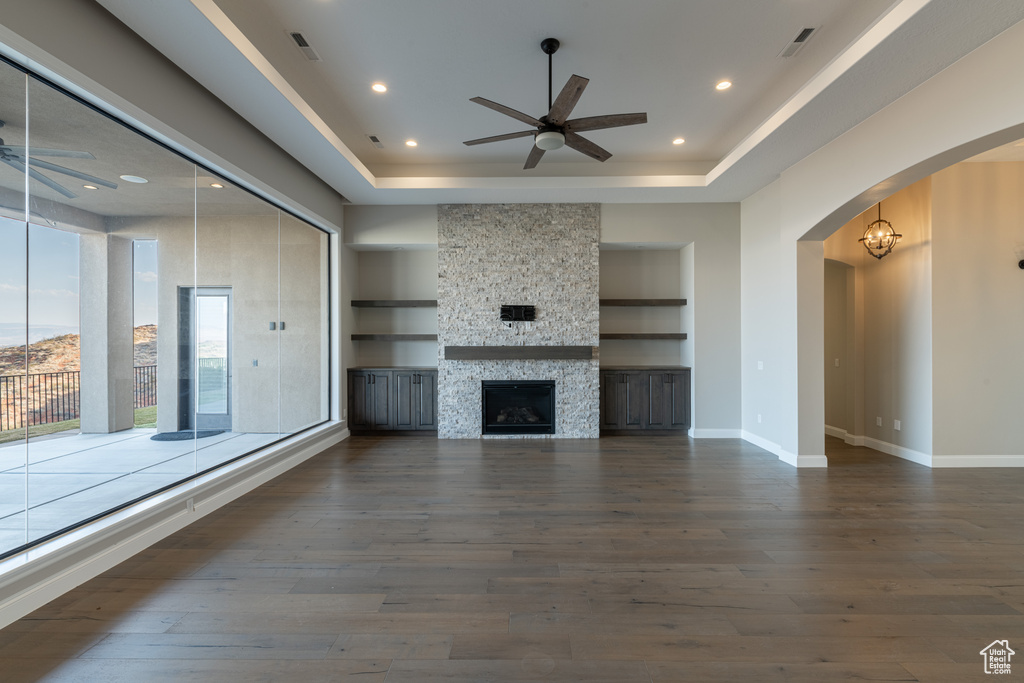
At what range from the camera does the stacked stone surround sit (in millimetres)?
6426

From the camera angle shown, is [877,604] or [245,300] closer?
[877,604]

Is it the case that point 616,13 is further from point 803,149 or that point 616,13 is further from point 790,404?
point 790,404

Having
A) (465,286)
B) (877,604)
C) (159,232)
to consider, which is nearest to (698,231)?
(465,286)

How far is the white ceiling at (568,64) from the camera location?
2.94 meters

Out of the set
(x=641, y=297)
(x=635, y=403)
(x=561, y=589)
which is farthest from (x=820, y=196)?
(x=561, y=589)

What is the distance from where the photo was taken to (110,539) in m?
2.76

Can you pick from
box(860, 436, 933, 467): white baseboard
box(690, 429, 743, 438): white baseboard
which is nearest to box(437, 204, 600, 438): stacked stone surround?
box(690, 429, 743, 438): white baseboard

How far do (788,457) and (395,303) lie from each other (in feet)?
17.8

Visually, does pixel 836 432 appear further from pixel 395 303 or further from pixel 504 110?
pixel 395 303

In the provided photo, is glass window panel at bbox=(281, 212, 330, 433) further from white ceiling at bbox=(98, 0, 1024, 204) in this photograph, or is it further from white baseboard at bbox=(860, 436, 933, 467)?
white baseboard at bbox=(860, 436, 933, 467)

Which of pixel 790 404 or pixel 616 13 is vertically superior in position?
pixel 616 13

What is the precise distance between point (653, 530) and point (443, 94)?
13.5 ft

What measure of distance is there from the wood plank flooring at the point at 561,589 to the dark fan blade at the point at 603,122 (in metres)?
2.96

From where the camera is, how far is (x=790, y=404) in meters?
5.09
